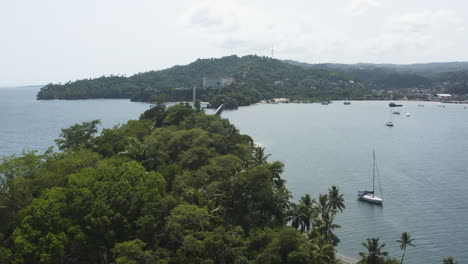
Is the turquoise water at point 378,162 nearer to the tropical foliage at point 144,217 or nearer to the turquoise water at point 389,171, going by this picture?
the turquoise water at point 389,171

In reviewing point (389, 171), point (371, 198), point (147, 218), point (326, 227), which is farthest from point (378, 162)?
point (147, 218)

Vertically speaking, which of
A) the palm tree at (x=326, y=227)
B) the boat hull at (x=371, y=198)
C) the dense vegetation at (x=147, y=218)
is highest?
the dense vegetation at (x=147, y=218)

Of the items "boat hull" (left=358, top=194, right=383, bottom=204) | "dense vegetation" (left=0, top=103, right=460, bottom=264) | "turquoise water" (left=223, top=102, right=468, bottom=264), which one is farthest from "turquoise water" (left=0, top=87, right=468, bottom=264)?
"dense vegetation" (left=0, top=103, right=460, bottom=264)

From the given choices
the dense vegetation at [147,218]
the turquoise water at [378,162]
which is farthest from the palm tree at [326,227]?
the turquoise water at [378,162]

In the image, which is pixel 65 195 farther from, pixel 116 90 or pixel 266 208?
pixel 116 90

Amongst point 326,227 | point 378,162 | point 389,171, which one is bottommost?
point 389,171

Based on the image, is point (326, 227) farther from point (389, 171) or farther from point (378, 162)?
point (378, 162)
